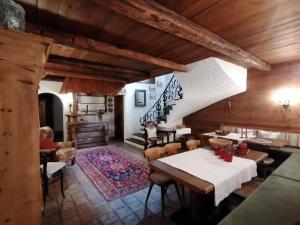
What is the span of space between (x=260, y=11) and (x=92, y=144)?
19.8 feet

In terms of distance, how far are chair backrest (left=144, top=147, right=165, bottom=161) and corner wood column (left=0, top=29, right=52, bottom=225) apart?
5.31 feet

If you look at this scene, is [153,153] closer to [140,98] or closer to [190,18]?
[190,18]

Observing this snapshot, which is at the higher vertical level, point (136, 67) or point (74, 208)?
point (136, 67)

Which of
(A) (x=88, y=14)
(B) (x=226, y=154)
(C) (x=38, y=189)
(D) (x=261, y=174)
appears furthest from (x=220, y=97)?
(C) (x=38, y=189)

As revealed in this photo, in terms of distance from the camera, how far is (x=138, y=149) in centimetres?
585

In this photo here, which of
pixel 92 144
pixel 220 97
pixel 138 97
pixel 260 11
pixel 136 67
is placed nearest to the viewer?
pixel 260 11

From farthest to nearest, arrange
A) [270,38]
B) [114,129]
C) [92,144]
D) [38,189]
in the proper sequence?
[114,129] < [92,144] < [270,38] < [38,189]

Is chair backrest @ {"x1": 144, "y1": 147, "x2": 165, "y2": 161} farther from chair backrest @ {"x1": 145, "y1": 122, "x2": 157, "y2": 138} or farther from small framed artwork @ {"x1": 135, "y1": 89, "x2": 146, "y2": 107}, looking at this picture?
small framed artwork @ {"x1": 135, "y1": 89, "x2": 146, "y2": 107}

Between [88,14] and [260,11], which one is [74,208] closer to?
[88,14]

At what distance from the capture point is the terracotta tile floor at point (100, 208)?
2.24 metres

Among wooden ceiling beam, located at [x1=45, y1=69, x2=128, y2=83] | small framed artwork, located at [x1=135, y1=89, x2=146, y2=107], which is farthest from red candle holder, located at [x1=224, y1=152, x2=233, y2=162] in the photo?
small framed artwork, located at [x1=135, y1=89, x2=146, y2=107]

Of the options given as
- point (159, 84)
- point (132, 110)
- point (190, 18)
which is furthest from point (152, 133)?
point (190, 18)

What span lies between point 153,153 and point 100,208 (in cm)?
114

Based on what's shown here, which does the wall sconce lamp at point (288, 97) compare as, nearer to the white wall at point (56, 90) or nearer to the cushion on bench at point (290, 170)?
the cushion on bench at point (290, 170)
